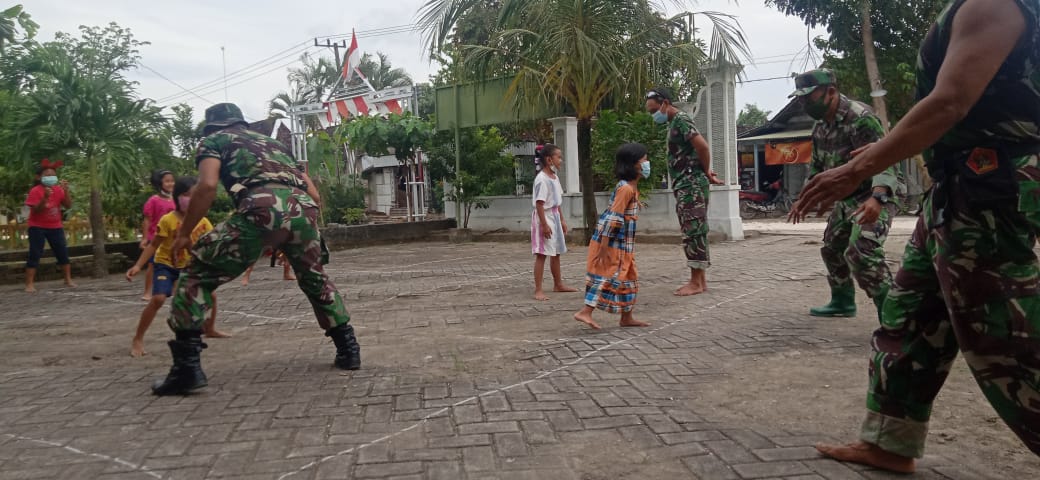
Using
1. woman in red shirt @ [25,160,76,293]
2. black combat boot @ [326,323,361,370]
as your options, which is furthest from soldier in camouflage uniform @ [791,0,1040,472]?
woman in red shirt @ [25,160,76,293]

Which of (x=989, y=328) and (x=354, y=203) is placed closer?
(x=989, y=328)

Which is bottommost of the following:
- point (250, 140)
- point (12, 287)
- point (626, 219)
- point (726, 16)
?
point (12, 287)

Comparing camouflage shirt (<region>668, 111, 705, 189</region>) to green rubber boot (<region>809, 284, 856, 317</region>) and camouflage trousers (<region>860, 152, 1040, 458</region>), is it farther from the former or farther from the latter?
camouflage trousers (<region>860, 152, 1040, 458</region>)

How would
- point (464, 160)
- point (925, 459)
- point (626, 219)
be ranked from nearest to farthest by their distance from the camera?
point (925, 459), point (626, 219), point (464, 160)

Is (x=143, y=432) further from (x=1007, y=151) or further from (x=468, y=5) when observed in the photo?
(x=468, y=5)

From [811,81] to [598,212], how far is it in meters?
9.83

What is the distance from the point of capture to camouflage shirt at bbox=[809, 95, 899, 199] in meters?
5.07

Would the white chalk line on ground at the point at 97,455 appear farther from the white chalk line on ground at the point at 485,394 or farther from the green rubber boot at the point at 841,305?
the green rubber boot at the point at 841,305

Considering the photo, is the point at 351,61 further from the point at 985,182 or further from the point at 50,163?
the point at 985,182

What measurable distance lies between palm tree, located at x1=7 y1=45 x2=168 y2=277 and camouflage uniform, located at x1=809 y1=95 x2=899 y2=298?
9.73 m

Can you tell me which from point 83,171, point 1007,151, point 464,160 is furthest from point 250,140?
point 464,160

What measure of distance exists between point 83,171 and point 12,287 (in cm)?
193

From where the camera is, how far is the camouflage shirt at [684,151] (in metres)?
7.16

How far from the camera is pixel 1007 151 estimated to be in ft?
7.81
